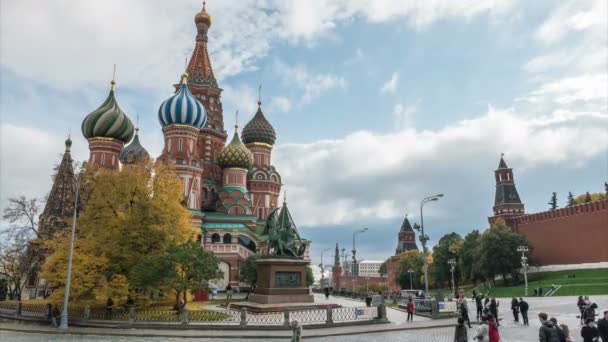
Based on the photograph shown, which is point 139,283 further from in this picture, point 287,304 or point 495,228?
point 495,228

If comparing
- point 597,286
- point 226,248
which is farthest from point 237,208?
point 597,286

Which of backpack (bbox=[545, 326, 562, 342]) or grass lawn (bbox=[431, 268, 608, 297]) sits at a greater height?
backpack (bbox=[545, 326, 562, 342])

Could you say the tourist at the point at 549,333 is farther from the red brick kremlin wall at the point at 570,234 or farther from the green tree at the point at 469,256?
the red brick kremlin wall at the point at 570,234

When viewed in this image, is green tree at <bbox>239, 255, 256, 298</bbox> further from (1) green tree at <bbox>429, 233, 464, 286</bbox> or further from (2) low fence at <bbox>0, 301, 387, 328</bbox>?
(1) green tree at <bbox>429, 233, 464, 286</bbox>

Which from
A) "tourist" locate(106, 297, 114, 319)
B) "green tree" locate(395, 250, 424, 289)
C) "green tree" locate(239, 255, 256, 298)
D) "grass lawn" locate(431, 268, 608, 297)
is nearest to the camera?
"tourist" locate(106, 297, 114, 319)

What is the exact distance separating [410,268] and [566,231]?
94.9 feet

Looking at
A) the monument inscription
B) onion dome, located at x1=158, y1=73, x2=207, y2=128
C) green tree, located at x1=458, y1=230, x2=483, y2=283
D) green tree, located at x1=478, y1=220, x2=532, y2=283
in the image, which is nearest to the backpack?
the monument inscription

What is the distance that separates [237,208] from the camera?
188ft

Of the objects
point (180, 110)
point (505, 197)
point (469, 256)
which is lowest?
point (469, 256)

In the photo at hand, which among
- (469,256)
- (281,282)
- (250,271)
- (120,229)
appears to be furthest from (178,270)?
(469,256)

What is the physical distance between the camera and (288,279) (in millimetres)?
27328

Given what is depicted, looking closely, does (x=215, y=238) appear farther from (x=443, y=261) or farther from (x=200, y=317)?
(x=443, y=261)

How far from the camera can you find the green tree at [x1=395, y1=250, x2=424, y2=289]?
8275cm

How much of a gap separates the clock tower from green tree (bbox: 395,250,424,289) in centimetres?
1585
